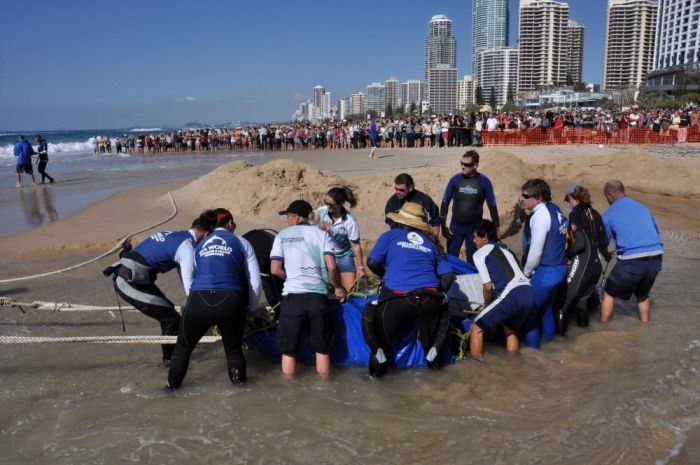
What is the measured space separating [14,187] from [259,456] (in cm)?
1828

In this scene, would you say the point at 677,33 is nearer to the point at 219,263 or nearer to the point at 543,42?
the point at 543,42

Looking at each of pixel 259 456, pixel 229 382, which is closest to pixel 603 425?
pixel 259 456

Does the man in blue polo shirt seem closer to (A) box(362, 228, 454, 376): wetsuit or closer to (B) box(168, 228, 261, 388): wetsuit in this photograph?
(A) box(362, 228, 454, 376): wetsuit

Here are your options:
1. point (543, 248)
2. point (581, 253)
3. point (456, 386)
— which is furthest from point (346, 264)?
point (581, 253)

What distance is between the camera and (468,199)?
700cm

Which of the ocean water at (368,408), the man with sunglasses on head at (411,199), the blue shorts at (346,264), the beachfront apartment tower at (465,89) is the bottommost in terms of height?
the ocean water at (368,408)

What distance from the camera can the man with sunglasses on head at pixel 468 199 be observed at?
697cm

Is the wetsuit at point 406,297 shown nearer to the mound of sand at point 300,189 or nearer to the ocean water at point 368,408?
the ocean water at point 368,408

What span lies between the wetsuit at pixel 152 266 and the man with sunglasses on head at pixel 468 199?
3357mm

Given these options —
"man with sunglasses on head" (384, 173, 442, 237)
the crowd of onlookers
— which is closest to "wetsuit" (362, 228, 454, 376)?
"man with sunglasses on head" (384, 173, 442, 237)

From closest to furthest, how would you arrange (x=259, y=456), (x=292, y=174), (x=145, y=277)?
(x=259, y=456) → (x=145, y=277) → (x=292, y=174)

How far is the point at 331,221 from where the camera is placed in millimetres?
6215

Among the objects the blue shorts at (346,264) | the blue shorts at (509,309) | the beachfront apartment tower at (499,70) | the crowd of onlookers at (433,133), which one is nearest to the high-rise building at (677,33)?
the beachfront apartment tower at (499,70)

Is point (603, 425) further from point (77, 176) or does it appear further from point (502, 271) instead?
point (77, 176)
